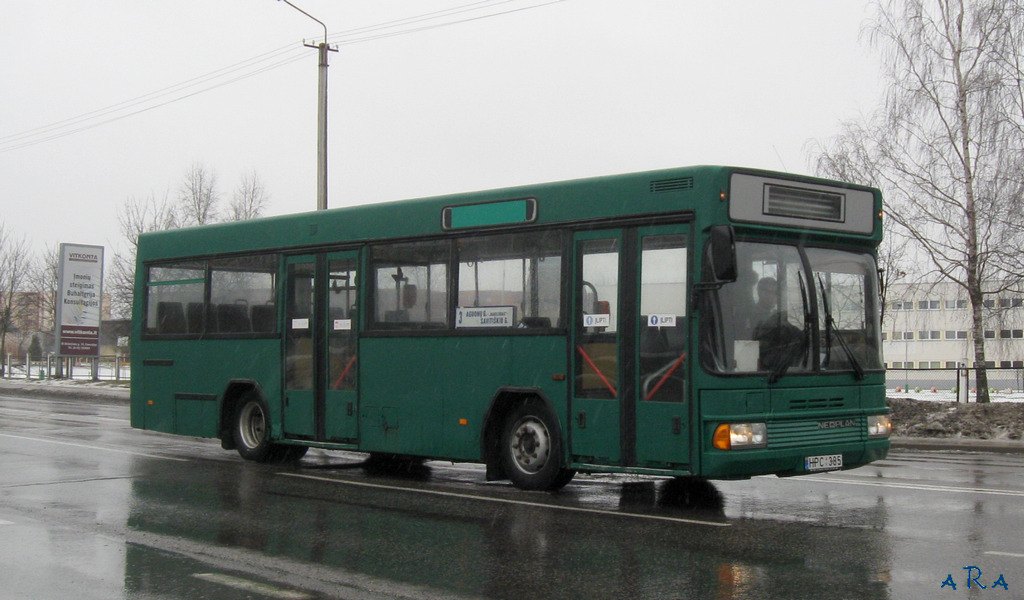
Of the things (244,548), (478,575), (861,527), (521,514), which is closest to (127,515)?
(244,548)

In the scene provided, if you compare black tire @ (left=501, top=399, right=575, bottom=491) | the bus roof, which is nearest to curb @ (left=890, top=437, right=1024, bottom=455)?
the bus roof

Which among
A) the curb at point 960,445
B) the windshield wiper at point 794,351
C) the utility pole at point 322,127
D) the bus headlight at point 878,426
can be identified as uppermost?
the utility pole at point 322,127

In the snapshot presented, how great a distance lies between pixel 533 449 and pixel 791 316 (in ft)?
9.45

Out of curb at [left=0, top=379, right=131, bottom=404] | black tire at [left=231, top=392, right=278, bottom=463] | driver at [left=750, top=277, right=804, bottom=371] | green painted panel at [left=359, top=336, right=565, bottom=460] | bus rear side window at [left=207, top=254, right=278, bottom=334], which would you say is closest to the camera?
driver at [left=750, top=277, right=804, bottom=371]

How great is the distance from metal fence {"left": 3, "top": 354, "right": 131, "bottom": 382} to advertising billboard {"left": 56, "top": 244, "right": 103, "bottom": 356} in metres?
1.60

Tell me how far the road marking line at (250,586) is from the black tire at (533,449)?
4.22 meters

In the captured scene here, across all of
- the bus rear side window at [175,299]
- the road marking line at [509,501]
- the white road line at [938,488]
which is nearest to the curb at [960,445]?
the white road line at [938,488]

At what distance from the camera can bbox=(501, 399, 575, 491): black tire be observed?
34.6 ft

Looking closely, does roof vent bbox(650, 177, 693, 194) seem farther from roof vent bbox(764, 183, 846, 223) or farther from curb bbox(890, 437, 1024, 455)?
curb bbox(890, 437, 1024, 455)

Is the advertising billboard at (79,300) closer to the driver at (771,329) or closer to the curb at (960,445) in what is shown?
the curb at (960,445)

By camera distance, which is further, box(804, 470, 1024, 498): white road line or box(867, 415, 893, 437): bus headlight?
box(804, 470, 1024, 498): white road line

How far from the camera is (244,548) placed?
791 cm

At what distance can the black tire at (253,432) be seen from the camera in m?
14.1

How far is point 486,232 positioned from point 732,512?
12.5ft
